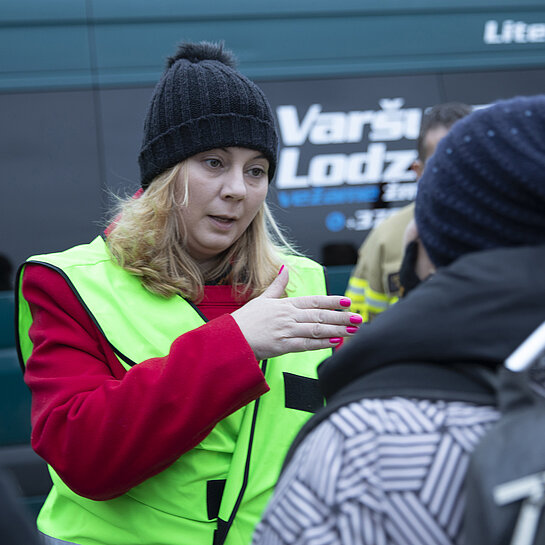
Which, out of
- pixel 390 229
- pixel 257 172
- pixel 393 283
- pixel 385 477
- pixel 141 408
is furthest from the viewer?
pixel 390 229

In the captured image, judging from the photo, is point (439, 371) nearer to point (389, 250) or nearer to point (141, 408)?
point (141, 408)

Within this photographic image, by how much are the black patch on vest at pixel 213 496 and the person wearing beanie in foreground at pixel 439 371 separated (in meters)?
0.66

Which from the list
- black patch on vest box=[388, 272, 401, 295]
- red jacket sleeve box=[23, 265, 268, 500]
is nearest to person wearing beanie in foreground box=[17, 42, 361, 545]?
red jacket sleeve box=[23, 265, 268, 500]

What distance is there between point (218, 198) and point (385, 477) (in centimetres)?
110

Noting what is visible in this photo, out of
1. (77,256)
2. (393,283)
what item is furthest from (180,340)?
(393,283)

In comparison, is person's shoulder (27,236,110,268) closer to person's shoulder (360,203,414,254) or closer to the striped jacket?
the striped jacket

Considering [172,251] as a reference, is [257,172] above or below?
above

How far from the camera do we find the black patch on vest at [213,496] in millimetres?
1588

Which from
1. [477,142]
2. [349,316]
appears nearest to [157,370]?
[349,316]

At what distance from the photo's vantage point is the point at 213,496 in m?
1.60

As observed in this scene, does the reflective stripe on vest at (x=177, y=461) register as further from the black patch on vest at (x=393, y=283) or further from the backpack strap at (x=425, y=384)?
the black patch on vest at (x=393, y=283)

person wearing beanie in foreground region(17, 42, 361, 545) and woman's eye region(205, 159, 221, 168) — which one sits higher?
woman's eye region(205, 159, 221, 168)

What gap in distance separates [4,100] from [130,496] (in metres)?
2.31

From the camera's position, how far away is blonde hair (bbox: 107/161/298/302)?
5.78 feet
